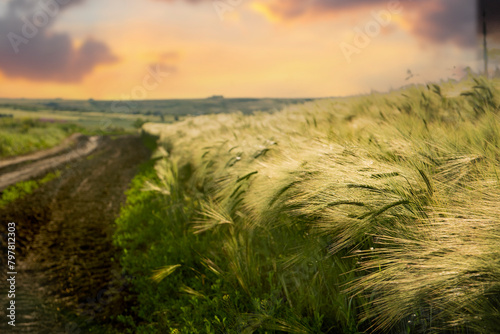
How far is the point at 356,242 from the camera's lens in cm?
227

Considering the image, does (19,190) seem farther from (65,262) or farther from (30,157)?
(30,157)

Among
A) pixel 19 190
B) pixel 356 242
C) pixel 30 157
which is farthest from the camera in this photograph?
pixel 30 157

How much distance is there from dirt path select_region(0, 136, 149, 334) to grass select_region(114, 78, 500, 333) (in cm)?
39

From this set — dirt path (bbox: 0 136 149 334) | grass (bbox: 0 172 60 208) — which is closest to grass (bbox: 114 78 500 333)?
dirt path (bbox: 0 136 149 334)

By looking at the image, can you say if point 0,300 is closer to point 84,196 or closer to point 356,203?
point 356,203

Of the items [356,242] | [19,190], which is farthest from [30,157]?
[356,242]

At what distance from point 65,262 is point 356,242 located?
364cm

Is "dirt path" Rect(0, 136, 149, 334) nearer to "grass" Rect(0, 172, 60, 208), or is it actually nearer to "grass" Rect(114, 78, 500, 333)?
"grass" Rect(0, 172, 60, 208)

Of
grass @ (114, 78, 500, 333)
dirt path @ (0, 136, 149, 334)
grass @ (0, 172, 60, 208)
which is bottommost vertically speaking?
dirt path @ (0, 136, 149, 334)

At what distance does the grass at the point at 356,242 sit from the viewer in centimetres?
136

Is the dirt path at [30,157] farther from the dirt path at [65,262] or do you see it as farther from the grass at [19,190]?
the dirt path at [65,262]

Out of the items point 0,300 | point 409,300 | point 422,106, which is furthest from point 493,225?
point 0,300

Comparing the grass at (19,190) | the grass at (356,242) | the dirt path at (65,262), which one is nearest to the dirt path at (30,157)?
the grass at (19,190)

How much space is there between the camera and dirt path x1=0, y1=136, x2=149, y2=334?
10.9 feet
